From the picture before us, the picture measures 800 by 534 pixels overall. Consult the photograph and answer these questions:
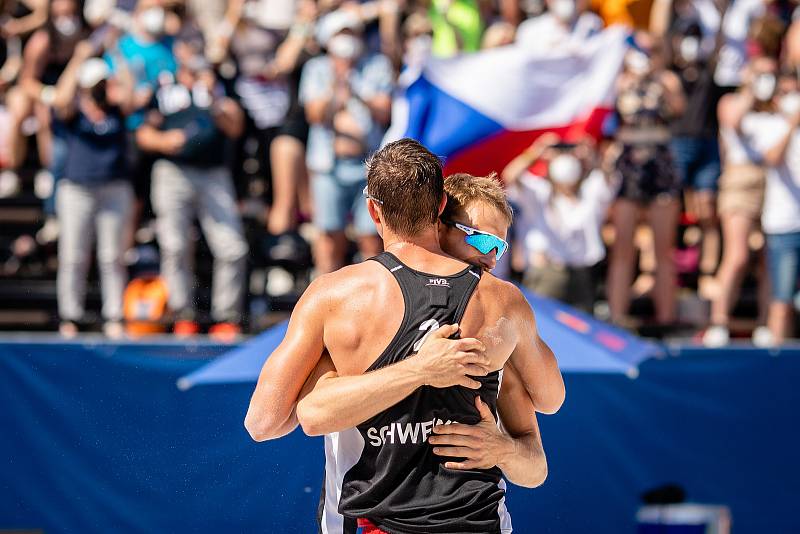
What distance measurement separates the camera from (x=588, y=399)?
6.72 m

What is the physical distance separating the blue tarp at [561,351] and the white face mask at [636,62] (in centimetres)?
301

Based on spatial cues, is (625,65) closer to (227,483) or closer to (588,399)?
(588,399)

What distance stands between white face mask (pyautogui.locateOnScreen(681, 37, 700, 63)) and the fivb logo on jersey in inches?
272

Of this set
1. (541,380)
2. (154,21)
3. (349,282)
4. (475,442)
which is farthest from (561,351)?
(154,21)

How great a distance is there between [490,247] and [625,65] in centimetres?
586

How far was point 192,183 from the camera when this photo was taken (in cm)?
864

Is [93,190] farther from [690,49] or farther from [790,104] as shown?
[790,104]

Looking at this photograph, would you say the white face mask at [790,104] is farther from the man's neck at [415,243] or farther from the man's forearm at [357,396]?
the man's forearm at [357,396]

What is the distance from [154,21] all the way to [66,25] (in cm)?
126

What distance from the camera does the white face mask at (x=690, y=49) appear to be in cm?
948

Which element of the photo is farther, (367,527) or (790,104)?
(790,104)

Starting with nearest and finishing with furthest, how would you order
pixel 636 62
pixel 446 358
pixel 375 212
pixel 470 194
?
pixel 446 358 → pixel 375 212 → pixel 470 194 → pixel 636 62

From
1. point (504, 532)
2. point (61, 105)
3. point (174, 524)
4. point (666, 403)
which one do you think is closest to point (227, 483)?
point (174, 524)

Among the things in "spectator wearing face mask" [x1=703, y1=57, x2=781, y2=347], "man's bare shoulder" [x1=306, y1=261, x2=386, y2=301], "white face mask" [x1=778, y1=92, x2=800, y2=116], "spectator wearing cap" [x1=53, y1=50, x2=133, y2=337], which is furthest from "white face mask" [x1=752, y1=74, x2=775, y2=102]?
"man's bare shoulder" [x1=306, y1=261, x2=386, y2=301]
